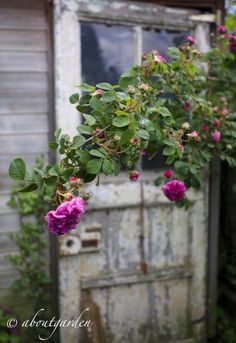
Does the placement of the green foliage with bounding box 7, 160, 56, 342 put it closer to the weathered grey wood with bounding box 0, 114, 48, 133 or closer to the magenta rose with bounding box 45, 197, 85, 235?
the weathered grey wood with bounding box 0, 114, 48, 133

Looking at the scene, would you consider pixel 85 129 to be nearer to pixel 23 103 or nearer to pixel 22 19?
pixel 23 103

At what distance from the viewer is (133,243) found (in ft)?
8.87

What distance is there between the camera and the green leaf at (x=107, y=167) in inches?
54.4

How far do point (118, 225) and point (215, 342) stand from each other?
1.17 m

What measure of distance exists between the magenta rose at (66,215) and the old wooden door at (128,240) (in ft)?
3.93

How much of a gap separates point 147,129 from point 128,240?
51.5 inches

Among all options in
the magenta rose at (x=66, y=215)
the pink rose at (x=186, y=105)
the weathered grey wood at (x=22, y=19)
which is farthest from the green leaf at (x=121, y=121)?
the weathered grey wood at (x=22, y=19)

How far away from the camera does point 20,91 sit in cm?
248

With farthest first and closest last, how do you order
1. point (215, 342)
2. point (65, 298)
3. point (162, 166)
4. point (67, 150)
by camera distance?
point (215, 342)
point (162, 166)
point (65, 298)
point (67, 150)

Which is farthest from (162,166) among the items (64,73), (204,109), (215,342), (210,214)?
(215,342)

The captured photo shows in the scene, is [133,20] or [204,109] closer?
[204,109]

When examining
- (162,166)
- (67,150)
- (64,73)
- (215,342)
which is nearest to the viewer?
(67,150)

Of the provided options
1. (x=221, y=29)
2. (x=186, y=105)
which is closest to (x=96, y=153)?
(x=186, y=105)

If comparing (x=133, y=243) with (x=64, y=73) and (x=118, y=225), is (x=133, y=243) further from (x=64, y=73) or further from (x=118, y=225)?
(x=64, y=73)
